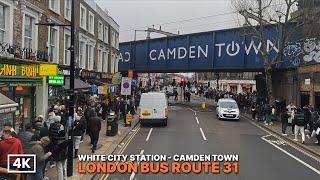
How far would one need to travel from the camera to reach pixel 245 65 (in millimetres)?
39688

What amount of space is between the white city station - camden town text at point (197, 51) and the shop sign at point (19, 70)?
2049 cm

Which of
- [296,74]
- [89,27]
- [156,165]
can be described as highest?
[89,27]

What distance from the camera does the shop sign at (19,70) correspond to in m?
17.5

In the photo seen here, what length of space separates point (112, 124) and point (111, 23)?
24.9 meters

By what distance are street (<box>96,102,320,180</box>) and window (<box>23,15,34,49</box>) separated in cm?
666

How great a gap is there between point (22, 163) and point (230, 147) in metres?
11.6

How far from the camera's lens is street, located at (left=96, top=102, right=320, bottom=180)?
579 inches

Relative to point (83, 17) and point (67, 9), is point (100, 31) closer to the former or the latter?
point (83, 17)

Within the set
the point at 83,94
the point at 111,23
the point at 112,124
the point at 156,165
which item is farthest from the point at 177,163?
the point at 111,23

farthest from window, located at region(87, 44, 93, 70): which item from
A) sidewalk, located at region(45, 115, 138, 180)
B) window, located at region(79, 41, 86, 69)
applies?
sidewalk, located at region(45, 115, 138, 180)

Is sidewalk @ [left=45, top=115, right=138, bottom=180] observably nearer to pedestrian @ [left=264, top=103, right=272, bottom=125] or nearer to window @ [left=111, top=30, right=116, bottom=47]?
pedestrian @ [left=264, top=103, right=272, bottom=125]

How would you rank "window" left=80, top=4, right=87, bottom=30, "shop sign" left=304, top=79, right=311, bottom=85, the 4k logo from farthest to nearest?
1. "window" left=80, top=4, right=87, bottom=30
2. "shop sign" left=304, top=79, right=311, bottom=85
3. the 4k logo

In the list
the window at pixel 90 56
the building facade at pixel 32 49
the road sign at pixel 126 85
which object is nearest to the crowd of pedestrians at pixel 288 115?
the road sign at pixel 126 85

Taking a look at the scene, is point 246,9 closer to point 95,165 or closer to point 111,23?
point 111,23
